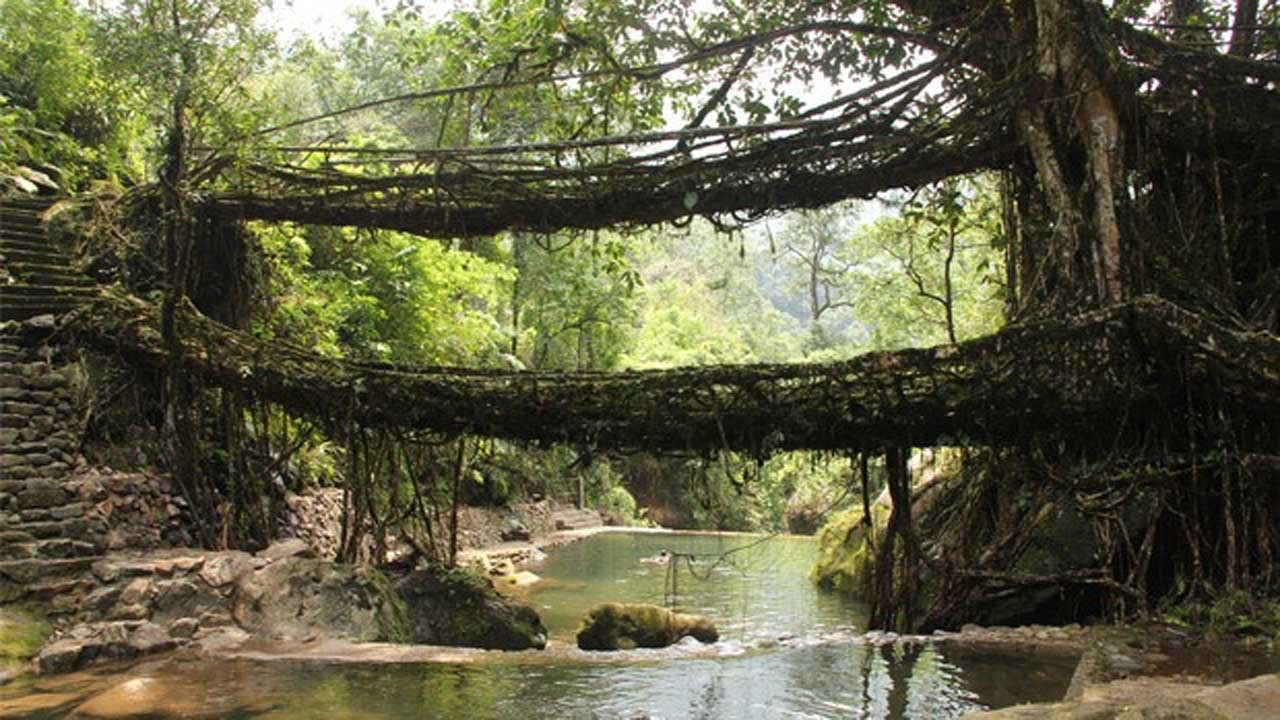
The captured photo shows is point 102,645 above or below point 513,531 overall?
above

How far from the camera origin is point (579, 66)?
9023 mm

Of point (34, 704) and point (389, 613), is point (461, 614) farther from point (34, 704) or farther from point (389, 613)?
point (34, 704)

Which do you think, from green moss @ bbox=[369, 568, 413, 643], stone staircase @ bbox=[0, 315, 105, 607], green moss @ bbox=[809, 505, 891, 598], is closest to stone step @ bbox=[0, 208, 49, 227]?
stone staircase @ bbox=[0, 315, 105, 607]

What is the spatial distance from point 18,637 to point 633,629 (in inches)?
188

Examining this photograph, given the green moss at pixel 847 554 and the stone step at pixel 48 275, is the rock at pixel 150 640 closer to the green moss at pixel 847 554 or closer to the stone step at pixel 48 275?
the stone step at pixel 48 275

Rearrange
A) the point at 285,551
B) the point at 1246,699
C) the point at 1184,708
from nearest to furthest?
the point at 1184,708
the point at 1246,699
the point at 285,551

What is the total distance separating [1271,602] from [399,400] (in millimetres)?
5489

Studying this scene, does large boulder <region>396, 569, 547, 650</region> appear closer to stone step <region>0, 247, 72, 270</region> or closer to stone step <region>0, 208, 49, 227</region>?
stone step <region>0, 247, 72, 270</region>

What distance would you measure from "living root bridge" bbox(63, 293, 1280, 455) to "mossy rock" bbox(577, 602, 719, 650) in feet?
9.18

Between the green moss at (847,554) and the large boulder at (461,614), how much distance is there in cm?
480

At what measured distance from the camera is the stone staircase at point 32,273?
8.53 meters

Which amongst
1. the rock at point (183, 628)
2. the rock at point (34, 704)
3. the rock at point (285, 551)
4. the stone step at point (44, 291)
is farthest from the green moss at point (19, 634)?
the stone step at point (44, 291)

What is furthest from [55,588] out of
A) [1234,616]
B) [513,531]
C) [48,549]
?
[513,531]

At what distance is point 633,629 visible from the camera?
8.50 m
